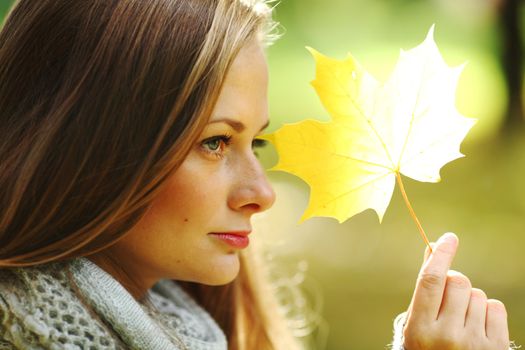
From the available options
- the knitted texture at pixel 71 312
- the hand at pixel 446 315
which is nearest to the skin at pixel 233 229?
the hand at pixel 446 315

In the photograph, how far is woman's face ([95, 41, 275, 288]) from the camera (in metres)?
1.20

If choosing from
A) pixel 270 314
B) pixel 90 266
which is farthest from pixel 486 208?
pixel 90 266

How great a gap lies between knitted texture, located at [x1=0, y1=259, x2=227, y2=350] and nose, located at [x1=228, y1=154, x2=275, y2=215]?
10.4 inches

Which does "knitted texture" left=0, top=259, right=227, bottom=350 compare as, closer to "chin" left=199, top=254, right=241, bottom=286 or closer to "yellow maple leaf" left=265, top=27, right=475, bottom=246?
"chin" left=199, top=254, right=241, bottom=286

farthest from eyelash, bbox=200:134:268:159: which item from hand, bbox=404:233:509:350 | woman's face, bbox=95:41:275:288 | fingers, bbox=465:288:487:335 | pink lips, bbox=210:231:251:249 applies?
fingers, bbox=465:288:487:335

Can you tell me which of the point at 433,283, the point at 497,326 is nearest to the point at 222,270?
the point at 433,283

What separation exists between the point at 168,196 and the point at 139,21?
0.32m

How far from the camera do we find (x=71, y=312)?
1.11 m

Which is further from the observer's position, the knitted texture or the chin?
the chin

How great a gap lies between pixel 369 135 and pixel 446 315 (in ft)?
1.12

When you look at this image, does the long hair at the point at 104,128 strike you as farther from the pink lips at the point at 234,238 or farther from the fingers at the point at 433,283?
the fingers at the point at 433,283

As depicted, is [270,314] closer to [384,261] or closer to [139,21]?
[139,21]

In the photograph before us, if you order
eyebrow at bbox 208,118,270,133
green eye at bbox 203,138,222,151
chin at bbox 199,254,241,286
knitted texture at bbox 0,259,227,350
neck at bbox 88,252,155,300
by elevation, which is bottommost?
knitted texture at bbox 0,259,227,350

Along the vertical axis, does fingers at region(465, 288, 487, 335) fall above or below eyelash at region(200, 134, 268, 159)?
below
